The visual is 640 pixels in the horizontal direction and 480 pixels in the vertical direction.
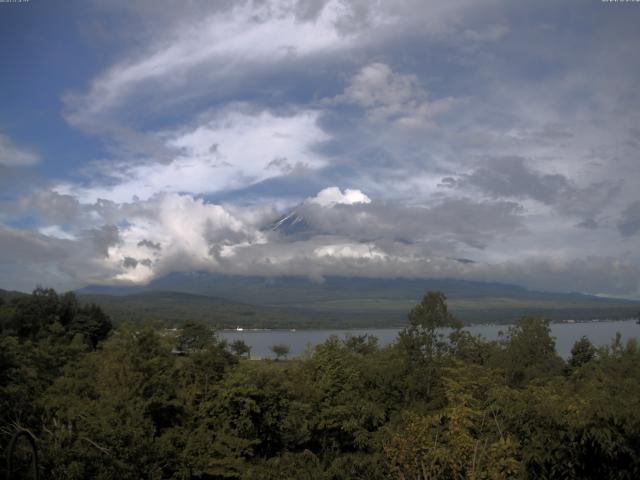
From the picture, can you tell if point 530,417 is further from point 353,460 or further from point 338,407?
point 338,407

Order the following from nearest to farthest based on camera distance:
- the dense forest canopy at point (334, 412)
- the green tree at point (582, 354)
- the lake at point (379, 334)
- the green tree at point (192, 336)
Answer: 1. the dense forest canopy at point (334, 412)
2. the green tree at point (582, 354)
3. the green tree at point (192, 336)
4. the lake at point (379, 334)

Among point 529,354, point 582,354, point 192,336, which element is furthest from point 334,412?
point 582,354

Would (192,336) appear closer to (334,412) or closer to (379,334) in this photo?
(334,412)

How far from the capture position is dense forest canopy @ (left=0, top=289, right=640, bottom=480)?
1034cm

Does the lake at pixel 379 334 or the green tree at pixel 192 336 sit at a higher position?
the green tree at pixel 192 336

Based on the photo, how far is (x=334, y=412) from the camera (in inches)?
925

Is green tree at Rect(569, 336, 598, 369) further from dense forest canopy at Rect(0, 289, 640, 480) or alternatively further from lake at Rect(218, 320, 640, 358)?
lake at Rect(218, 320, 640, 358)

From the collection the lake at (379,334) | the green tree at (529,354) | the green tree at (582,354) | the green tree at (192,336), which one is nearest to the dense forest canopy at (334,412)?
the green tree at (529,354)

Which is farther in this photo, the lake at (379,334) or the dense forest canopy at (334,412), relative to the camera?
the lake at (379,334)

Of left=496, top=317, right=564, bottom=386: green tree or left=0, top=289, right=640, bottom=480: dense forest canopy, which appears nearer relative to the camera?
left=0, top=289, right=640, bottom=480: dense forest canopy

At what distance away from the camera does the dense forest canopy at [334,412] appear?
1034 centimetres

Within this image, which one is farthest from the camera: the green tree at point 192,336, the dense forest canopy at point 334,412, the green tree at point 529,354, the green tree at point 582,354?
the green tree at point 192,336

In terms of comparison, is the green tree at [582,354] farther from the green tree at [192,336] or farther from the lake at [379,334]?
the lake at [379,334]

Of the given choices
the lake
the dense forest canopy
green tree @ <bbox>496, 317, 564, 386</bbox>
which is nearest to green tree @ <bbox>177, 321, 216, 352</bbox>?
the dense forest canopy
